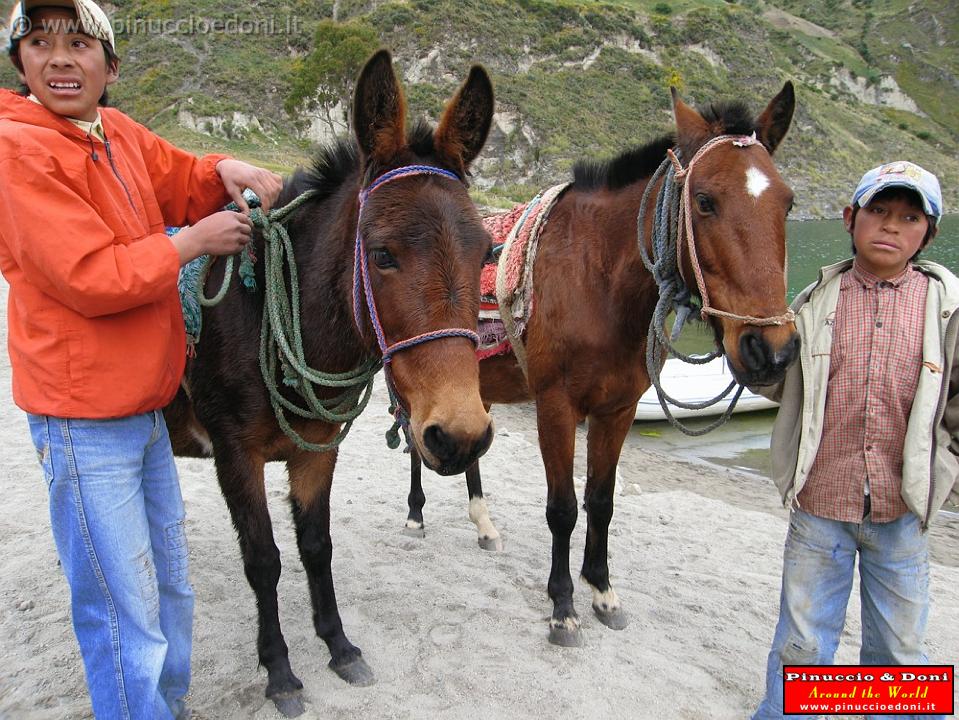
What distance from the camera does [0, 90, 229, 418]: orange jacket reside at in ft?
5.13

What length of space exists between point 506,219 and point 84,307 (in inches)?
119

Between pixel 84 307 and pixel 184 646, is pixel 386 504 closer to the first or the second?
pixel 184 646

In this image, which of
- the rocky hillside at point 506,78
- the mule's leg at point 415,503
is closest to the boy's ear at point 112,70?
the mule's leg at point 415,503

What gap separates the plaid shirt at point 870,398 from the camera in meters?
2.25

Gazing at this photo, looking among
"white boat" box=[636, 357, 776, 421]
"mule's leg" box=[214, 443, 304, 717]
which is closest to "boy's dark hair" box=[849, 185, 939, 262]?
"mule's leg" box=[214, 443, 304, 717]

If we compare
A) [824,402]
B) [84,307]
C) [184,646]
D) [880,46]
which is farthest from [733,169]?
[880,46]

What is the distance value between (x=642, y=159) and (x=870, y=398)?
175 cm

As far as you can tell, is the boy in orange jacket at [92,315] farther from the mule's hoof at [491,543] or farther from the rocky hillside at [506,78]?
the rocky hillside at [506,78]

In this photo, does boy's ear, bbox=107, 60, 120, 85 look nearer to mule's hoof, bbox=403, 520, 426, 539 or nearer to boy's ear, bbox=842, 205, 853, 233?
boy's ear, bbox=842, 205, 853, 233

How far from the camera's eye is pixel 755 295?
2.37 m

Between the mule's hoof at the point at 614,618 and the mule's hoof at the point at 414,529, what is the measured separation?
1.62 m

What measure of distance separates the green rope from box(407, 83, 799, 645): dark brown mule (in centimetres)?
131

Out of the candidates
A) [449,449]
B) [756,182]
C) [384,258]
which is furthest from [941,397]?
[384,258]

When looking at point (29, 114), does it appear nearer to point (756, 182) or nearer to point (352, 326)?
point (352, 326)
